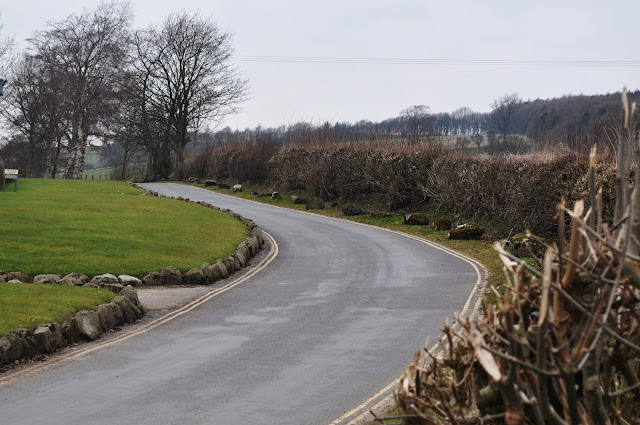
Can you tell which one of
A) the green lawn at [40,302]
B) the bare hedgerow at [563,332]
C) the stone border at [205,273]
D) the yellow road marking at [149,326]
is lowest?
the yellow road marking at [149,326]

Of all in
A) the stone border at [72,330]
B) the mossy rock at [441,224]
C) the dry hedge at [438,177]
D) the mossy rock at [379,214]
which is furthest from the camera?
the mossy rock at [379,214]

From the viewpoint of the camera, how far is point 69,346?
14500 millimetres

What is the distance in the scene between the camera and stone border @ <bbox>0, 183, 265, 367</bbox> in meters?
13.4

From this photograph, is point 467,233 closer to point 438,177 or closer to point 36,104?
point 438,177

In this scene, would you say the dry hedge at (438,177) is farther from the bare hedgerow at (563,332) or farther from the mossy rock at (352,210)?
the bare hedgerow at (563,332)

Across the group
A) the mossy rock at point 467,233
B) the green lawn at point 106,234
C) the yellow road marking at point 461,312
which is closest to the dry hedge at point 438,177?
the mossy rock at point 467,233

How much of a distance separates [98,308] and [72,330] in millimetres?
1300

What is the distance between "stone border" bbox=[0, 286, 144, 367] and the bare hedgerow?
1060cm

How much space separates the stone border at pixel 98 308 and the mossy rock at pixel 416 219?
12292 millimetres

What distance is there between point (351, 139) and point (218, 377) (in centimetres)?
3742

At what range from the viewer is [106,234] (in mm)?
26719

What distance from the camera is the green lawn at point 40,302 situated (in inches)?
573

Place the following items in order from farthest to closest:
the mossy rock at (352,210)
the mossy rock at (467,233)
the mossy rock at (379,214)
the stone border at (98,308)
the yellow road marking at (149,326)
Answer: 1. the mossy rock at (352,210)
2. the mossy rock at (379,214)
3. the mossy rock at (467,233)
4. the stone border at (98,308)
5. the yellow road marking at (149,326)

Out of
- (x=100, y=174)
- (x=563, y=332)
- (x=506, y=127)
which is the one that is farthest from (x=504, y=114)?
(x=563, y=332)
